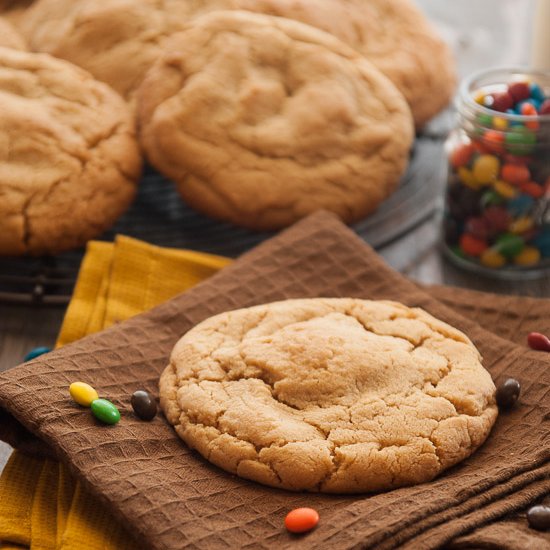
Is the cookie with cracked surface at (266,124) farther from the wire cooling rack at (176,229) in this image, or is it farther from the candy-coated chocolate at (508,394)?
the candy-coated chocolate at (508,394)

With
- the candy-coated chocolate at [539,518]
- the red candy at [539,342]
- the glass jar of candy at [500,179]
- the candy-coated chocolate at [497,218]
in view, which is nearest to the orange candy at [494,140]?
the glass jar of candy at [500,179]

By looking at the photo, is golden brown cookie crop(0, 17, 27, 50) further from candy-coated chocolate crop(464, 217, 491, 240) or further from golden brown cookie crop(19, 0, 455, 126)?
candy-coated chocolate crop(464, 217, 491, 240)

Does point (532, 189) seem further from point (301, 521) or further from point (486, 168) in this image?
point (301, 521)

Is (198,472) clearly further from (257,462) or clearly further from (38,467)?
(38,467)

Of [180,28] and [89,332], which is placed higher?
[180,28]

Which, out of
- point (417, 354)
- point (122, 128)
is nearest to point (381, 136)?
point (122, 128)

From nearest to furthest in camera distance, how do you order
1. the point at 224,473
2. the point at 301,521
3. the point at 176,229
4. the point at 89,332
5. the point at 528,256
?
the point at 301,521 → the point at 224,473 → the point at 89,332 → the point at 528,256 → the point at 176,229

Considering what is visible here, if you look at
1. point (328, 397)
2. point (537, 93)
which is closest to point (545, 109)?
point (537, 93)
